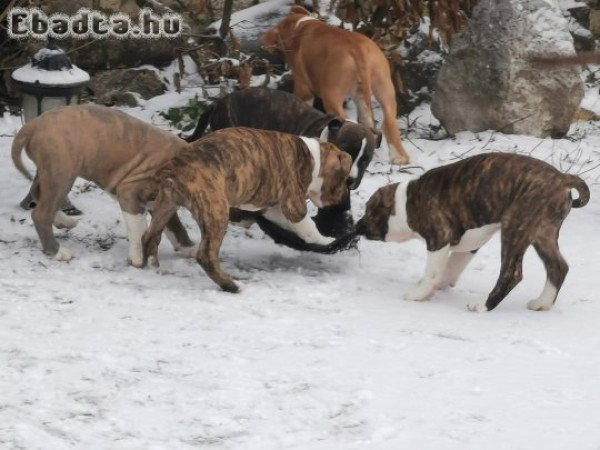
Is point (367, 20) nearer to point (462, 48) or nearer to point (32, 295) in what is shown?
point (462, 48)

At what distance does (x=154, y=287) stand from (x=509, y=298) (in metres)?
1.97

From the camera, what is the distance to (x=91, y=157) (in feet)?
19.4

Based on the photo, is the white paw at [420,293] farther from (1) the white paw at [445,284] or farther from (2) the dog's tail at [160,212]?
(2) the dog's tail at [160,212]

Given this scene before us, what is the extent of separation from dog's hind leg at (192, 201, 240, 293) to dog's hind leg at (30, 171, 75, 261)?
2.81ft

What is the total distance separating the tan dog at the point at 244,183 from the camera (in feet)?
18.2

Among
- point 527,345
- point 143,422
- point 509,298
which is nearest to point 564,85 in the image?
point 509,298

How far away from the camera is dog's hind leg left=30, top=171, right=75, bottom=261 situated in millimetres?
5836

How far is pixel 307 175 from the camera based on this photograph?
6129mm

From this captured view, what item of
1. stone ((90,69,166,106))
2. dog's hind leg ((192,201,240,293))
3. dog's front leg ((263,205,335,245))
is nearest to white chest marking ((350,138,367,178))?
dog's front leg ((263,205,335,245))

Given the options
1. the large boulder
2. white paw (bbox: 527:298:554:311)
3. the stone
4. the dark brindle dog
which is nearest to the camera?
white paw (bbox: 527:298:554:311)

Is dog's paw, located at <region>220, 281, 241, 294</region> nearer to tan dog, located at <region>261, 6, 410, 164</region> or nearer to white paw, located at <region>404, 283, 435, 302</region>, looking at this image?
white paw, located at <region>404, 283, 435, 302</region>

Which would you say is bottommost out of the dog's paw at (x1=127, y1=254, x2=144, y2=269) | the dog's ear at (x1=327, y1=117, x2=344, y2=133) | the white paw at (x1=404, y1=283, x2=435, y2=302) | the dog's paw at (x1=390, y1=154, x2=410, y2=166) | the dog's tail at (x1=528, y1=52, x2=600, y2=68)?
the dog's paw at (x1=127, y1=254, x2=144, y2=269)

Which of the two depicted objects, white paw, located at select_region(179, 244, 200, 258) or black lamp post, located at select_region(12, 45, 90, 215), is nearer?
white paw, located at select_region(179, 244, 200, 258)

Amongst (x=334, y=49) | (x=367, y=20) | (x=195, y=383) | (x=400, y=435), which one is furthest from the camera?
(x=367, y=20)
